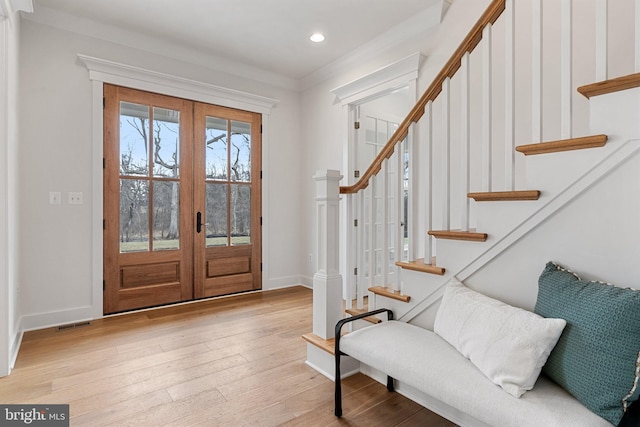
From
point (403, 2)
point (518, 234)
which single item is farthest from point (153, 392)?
point (403, 2)

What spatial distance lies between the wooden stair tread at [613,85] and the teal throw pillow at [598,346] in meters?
0.72

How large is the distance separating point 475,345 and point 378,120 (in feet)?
10.5

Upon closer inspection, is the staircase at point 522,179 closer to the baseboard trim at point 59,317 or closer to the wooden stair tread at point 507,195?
the wooden stair tread at point 507,195

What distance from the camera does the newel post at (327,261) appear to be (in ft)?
7.12

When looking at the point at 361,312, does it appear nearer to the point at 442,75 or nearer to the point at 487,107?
the point at 487,107

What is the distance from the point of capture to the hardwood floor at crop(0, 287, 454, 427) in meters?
1.74

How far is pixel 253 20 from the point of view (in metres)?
3.13

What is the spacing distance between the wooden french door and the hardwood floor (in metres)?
0.57

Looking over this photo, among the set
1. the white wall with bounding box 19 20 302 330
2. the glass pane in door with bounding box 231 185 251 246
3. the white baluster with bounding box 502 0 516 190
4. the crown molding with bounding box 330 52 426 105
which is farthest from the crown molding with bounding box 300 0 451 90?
the white wall with bounding box 19 20 302 330

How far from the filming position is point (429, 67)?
303cm

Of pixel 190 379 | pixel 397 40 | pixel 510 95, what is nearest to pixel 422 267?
pixel 510 95

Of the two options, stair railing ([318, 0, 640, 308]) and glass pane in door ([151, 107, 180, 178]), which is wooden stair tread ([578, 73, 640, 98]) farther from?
glass pane in door ([151, 107, 180, 178])

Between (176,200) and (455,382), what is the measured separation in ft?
10.7

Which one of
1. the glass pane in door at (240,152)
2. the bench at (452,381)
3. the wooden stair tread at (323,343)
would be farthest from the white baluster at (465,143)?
the glass pane in door at (240,152)
